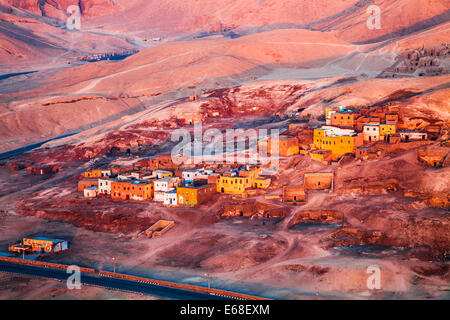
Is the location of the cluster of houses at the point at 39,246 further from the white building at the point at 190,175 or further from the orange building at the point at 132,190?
the white building at the point at 190,175

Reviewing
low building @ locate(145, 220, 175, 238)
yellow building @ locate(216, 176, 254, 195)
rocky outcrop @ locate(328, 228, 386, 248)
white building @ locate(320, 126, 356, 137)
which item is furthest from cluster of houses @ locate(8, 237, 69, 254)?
white building @ locate(320, 126, 356, 137)

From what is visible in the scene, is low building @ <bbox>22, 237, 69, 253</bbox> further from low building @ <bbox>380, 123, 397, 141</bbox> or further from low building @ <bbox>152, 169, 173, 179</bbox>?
low building @ <bbox>380, 123, 397, 141</bbox>

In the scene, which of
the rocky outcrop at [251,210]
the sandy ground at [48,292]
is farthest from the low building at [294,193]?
the sandy ground at [48,292]
